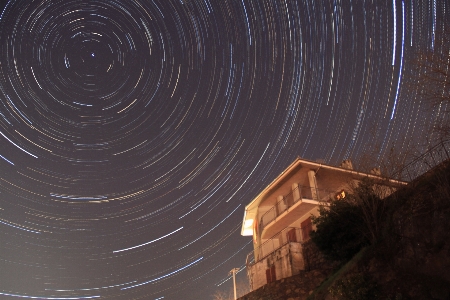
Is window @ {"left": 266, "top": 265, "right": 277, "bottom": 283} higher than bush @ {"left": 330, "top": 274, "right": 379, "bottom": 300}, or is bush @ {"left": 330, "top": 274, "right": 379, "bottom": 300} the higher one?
window @ {"left": 266, "top": 265, "right": 277, "bottom": 283}

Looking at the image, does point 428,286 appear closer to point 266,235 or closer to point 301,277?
point 301,277

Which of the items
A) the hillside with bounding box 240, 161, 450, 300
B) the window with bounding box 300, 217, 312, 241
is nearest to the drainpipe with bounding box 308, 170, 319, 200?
the window with bounding box 300, 217, 312, 241

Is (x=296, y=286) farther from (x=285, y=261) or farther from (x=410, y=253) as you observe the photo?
(x=410, y=253)

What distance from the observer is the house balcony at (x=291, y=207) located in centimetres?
2625

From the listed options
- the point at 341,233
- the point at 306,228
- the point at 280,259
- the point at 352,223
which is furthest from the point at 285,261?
the point at 352,223

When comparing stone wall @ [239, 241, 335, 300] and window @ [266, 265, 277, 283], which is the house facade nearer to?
window @ [266, 265, 277, 283]

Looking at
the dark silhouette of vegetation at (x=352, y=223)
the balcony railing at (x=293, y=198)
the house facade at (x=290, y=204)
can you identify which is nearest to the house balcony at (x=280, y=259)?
the house facade at (x=290, y=204)

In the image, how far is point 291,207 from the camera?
26844 millimetres

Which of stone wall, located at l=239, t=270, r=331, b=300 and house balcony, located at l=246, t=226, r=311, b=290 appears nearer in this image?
stone wall, located at l=239, t=270, r=331, b=300

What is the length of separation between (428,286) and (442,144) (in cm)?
450

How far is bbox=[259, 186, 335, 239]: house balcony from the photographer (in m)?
26.2

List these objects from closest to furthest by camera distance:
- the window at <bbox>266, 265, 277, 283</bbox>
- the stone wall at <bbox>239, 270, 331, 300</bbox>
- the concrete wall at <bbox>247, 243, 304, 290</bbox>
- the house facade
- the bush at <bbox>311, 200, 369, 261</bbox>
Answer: the bush at <bbox>311, 200, 369, 261</bbox>, the stone wall at <bbox>239, 270, 331, 300</bbox>, the concrete wall at <bbox>247, 243, 304, 290</bbox>, the window at <bbox>266, 265, 277, 283</bbox>, the house facade

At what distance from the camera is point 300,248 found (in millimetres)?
20875

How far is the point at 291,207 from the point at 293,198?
90cm
